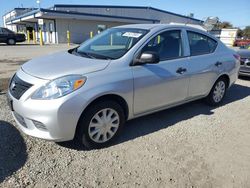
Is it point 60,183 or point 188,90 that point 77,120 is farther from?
point 188,90

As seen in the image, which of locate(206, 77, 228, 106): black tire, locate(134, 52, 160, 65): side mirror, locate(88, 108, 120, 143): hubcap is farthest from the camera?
locate(206, 77, 228, 106): black tire

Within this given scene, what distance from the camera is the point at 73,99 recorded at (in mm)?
2787

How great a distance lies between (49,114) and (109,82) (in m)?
0.86

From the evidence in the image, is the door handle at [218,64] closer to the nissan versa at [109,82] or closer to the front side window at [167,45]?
the nissan versa at [109,82]

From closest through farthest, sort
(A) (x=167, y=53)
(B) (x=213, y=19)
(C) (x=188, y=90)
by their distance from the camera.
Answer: (A) (x=167, y=53), (C) (x=188, y=90), (B) (x=213, y=19)

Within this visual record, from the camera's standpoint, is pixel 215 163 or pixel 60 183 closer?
pixel 60 183

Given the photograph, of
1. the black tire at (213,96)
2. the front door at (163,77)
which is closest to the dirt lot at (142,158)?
the front door at (163,77)

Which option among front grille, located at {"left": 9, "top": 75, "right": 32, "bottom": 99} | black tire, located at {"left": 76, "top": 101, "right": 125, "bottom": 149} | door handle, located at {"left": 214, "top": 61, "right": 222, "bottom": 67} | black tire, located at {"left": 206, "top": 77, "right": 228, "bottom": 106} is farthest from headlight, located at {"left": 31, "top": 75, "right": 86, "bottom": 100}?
black tire, located at {"left": 206, "top": 77, "right": 228, "bottom": 106}

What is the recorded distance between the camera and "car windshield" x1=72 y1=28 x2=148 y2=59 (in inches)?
139

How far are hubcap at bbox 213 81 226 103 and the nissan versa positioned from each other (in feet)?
1.40

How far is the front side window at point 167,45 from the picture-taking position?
3.72 m

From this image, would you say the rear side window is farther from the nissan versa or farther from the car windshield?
the car windshield

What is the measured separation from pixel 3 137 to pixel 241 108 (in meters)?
4.75

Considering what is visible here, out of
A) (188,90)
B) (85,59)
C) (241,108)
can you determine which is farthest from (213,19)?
(85,59)
